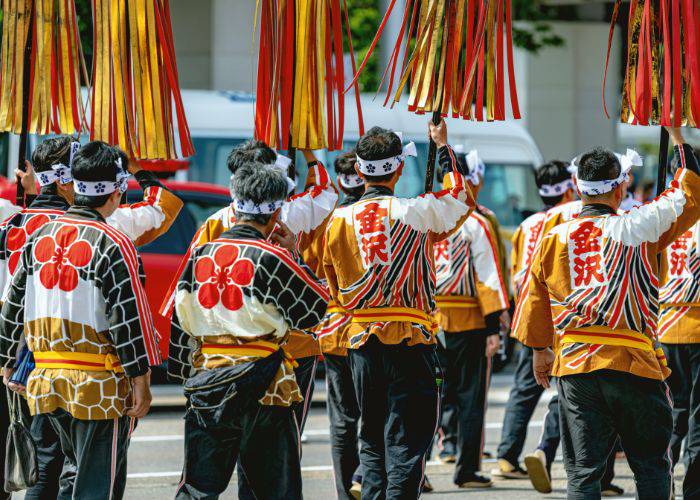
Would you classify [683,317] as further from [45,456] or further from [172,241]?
[172,241]

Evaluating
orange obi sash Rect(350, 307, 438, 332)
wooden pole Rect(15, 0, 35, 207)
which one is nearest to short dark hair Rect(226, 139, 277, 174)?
orange obi sash Rect(350, 307, 438, 332)

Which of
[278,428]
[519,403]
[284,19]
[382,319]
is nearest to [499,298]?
[519,403]

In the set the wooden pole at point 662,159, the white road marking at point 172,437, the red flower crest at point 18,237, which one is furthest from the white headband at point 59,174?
the white road marking at point 172,437

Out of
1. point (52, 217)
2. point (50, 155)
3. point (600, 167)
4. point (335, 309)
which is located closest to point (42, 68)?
point (50, 155)

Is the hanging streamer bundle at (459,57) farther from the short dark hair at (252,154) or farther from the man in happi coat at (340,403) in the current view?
the man in happi coat at (340,403)

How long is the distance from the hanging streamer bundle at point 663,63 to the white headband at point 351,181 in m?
1.59

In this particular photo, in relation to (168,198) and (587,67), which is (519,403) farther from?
(587,67)

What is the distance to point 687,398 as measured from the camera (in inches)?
265

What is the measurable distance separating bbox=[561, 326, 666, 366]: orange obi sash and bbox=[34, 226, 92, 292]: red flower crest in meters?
2.12

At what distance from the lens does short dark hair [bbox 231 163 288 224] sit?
4648 mm

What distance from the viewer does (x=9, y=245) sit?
17.5ft

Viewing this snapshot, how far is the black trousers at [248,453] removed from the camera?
4605 mm

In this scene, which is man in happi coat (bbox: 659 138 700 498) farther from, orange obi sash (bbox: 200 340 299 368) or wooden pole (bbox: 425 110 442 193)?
orange obi sash (bbox: 200 340 299 368)

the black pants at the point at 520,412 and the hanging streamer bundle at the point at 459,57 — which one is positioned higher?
the hanging streamer bundle at the point at 459,57
